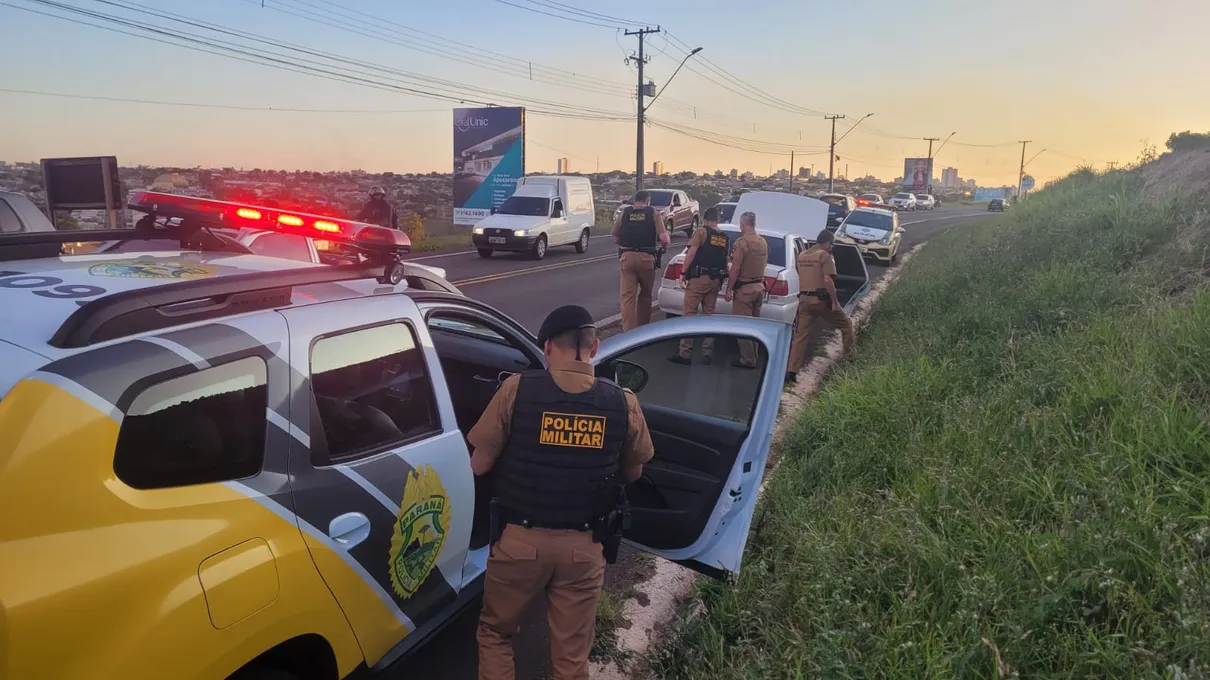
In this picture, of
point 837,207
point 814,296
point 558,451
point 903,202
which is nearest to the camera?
Result: point 558,451

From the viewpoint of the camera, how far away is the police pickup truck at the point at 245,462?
155 centimetres

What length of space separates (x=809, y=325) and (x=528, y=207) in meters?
12.8

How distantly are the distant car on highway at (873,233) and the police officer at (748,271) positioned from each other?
11.7 metres

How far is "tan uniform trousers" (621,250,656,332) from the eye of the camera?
8.89 metres

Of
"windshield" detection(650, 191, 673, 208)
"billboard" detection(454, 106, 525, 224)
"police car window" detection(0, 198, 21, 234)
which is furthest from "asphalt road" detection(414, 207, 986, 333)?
"billboard" detection(454, 106, 525, 224)

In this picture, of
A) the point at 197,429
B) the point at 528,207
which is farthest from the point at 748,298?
the point at 528,207

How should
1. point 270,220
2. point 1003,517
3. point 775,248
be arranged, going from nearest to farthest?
point 270,220 < point 1003,517 < point 775,248

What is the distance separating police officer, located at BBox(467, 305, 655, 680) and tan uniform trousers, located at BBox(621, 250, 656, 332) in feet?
21.0

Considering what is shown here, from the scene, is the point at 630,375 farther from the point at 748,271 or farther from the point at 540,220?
the point at 540,220

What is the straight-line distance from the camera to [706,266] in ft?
27.5

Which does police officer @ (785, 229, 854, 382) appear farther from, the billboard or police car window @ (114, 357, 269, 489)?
the billboard

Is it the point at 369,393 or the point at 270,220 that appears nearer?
the point at 369,393

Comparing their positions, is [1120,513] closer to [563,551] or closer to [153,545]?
[563,551]

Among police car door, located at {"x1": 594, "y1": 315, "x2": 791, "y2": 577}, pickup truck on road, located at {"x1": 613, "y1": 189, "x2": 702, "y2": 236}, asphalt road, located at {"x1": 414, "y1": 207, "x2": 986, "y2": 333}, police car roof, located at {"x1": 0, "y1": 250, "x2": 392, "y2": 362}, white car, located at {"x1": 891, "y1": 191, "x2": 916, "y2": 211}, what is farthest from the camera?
white car, located at {"x1": 891, "y1": 191, "x2": 916, "y2": 211}
